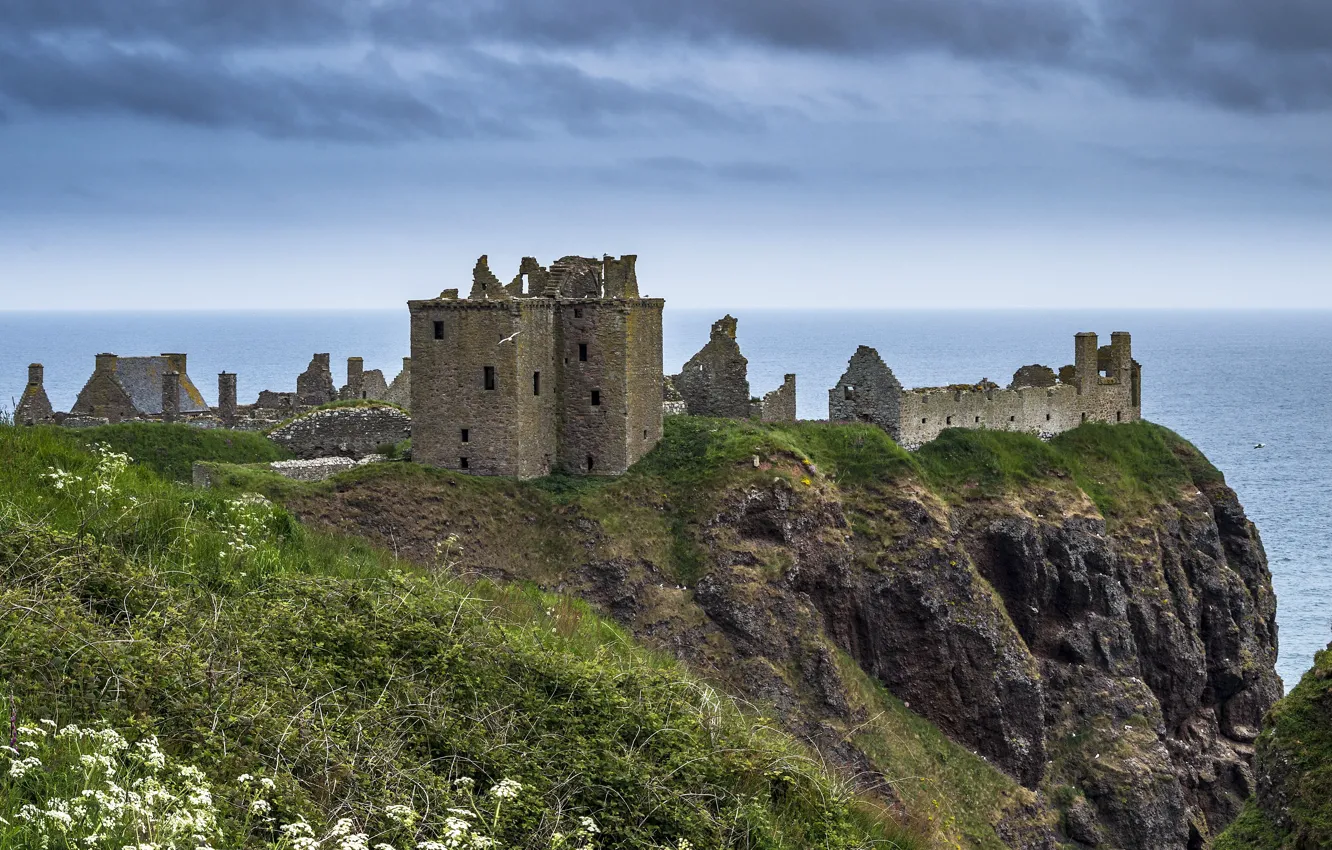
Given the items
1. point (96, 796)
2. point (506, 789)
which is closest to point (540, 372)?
point (506, 789)

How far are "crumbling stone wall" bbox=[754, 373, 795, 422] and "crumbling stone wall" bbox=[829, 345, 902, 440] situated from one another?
160 centimetres

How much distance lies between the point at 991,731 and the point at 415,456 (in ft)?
64.4

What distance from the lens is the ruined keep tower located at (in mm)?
47219

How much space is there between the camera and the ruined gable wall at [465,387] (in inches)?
1855

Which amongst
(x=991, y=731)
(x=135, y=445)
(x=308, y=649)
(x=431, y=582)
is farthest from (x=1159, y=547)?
(x=308, y=649)

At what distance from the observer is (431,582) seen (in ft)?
66.8

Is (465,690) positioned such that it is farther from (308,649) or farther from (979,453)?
(979,453)

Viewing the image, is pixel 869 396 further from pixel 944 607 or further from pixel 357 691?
pixel 357 691

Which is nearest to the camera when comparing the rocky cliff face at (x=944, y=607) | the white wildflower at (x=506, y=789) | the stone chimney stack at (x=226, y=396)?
the white wildflower at (x=506, y=789)

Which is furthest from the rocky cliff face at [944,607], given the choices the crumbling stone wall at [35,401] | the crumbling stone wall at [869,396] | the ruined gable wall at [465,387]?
the crumbling stone wall at [35,401]

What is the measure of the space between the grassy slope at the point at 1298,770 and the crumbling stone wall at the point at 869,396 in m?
24.3

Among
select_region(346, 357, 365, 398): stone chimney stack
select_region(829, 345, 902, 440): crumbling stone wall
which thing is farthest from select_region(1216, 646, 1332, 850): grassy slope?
select_region(346, 357, 365, 398): stone chimney stack

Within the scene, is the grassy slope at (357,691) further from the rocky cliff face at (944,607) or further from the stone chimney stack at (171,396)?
the stone chimney stack at (171,396)

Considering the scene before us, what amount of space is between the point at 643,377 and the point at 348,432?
10248 millimetres
